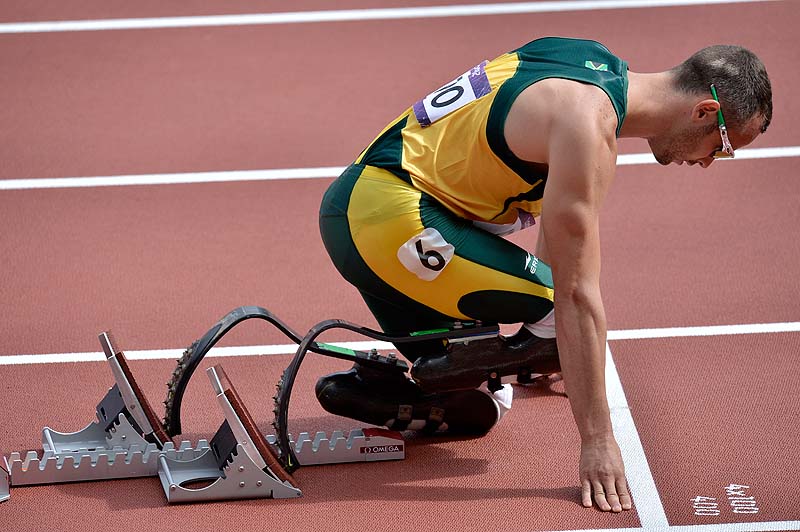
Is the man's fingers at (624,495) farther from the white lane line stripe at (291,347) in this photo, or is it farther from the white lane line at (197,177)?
the white lane line at (197,177)

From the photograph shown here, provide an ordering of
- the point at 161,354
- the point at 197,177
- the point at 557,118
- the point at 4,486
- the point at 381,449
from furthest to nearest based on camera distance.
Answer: the point at 197,177
the point at 161,354
the point at 381,449
the point at 4,486
the point at 557,118

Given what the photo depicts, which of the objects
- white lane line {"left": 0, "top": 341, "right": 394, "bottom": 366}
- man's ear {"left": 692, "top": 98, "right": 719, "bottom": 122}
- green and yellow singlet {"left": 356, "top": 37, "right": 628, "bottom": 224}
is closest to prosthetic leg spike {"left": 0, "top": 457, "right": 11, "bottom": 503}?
white lane line {"left": 0, "top": 341, "right": 394, "bottom": 366}

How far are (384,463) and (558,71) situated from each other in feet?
4.80

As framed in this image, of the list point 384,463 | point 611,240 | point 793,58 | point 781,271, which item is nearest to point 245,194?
point 611,240

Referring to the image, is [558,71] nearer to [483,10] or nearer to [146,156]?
[146,156]

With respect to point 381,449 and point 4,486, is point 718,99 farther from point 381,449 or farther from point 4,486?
point 4,486

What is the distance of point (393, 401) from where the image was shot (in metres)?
4.02

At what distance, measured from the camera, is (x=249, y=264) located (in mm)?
5258

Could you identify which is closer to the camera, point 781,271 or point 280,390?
point 280,390

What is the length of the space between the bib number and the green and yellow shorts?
0.78ft

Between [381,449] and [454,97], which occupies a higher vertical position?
[454,97]

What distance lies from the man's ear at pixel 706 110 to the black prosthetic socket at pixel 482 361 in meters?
0.88

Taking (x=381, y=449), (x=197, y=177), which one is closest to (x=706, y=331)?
(x=381, y=449)

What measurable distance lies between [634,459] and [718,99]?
126cm
